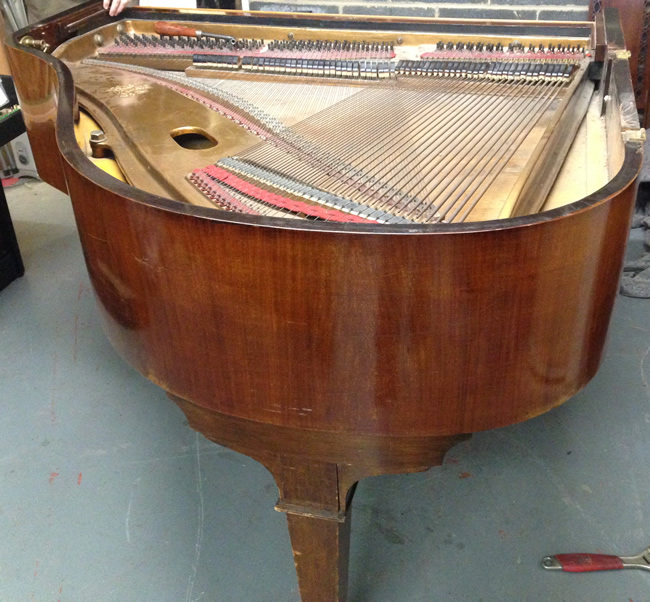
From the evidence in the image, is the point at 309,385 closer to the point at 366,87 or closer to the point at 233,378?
the point at 233,378

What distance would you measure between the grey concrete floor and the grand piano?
0.42 m

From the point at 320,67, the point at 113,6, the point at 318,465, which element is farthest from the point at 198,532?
the point at 113,6

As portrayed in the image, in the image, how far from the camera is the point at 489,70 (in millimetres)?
2029

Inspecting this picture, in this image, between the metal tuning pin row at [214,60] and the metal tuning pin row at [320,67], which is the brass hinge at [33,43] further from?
the metal tuning pin row at [320,67]

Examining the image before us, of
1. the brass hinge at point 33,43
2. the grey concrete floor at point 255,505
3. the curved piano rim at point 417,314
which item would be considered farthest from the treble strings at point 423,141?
the grey concrete floor at point 255,505

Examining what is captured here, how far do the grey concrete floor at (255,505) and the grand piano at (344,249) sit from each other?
1.37 feet

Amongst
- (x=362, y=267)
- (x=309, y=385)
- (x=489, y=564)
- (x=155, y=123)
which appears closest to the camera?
(x=362, y=267)

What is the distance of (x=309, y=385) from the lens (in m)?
1.08

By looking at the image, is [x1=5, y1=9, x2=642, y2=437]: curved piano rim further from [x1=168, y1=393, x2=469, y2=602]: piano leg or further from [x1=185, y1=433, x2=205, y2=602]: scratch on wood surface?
[x1=185, y1=433, x2=205, y2=602]: scratch on wood surface

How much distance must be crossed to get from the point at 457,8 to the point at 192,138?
2.64 m

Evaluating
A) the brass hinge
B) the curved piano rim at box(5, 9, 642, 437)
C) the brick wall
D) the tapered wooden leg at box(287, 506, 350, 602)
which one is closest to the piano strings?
the brass hinge

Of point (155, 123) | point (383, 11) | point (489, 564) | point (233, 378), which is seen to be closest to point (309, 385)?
point (233, 378)

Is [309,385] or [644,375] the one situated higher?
[309,385]

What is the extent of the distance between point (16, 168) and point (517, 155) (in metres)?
3.70
